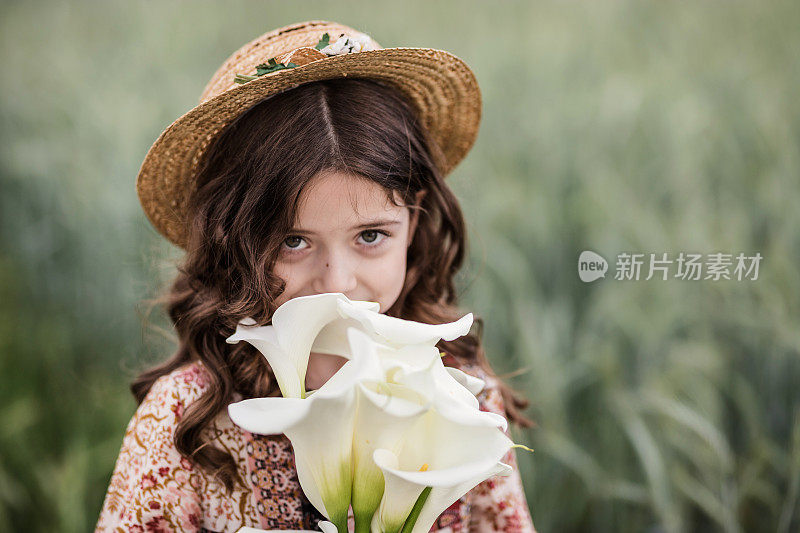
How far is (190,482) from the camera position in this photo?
0.79m

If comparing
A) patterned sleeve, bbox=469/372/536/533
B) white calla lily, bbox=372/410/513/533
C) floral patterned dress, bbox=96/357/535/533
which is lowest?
patterned sleeve, bbox=469/372/536/533

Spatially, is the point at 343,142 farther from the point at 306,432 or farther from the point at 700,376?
the point at 700,376

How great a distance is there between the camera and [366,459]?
1.61 feet

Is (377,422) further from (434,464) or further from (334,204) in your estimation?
(334,204)

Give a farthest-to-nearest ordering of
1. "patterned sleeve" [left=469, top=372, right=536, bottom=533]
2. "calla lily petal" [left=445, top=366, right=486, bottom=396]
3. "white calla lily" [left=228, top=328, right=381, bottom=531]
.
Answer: "patterned sleeve" [left=469, top=372, right=536, bottom=533] → "calla lily petal" [left=445, top=366, right=486, bottom=396] → "white calla lily" [left=228, top=328, right=381, bottom=531]

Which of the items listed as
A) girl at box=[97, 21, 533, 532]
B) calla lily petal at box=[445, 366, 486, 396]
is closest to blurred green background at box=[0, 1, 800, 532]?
girl at box=[97, 21, 533, 532]

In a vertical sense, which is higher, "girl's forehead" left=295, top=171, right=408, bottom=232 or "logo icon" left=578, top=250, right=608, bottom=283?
"girl's forehead" left=295, top=171, right=408, bottom=232


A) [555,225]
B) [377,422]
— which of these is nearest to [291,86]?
[377,422]

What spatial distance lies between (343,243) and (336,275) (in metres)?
0.04

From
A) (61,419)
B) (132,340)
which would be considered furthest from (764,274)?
(61,419)

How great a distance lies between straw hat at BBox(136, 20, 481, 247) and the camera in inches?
27.5

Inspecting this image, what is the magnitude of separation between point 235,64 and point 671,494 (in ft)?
3.78

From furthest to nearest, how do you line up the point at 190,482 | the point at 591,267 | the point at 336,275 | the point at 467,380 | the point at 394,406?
the point at 591,267, the point at 190,482, the point at 336,275, the point at 467,380, the point at 394,406

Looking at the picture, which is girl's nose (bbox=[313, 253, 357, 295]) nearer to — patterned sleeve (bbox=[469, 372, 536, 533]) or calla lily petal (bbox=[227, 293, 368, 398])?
calla lily petal (bbox=[227, 293, 368, 398])
